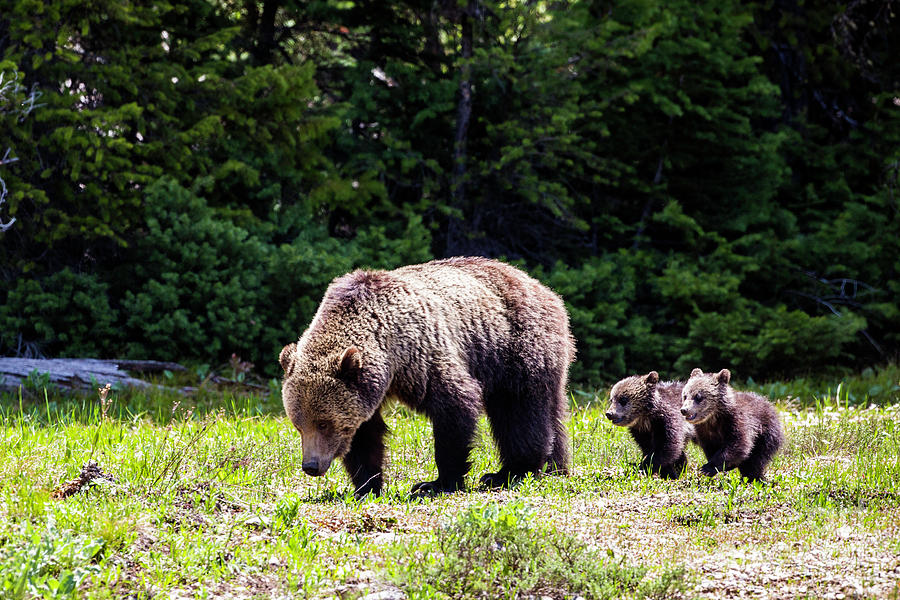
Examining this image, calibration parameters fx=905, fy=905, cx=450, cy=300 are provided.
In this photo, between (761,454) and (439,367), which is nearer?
(439,367)

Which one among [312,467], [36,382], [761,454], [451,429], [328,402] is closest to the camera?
[312,467]

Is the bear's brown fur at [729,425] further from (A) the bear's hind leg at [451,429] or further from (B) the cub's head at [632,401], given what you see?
(A) the bear's hind leg at [451,429]

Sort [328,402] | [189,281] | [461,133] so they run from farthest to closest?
[461,133] < [189,281] < [328,402]

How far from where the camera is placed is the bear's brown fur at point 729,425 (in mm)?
6281

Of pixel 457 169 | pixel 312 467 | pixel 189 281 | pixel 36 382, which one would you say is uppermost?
pixel 457 169

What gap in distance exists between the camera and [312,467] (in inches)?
205

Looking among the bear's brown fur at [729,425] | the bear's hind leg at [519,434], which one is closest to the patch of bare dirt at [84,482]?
the bear's hind leg at [519,434]

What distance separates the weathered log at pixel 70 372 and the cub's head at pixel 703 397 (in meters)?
6.02

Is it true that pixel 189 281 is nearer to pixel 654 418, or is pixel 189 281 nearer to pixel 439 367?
pixel 439 367

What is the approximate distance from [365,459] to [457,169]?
7.40 meters

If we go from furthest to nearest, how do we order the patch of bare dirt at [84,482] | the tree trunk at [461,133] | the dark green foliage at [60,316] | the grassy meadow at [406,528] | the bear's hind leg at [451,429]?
1. the tree trunk at [461,133]
2. the dark green foliage at [60,316]
3. the bear's hind leg at [451,429]
4. the patch of bare dirt at [84,482]
5. the grassy meadow at [406,528]

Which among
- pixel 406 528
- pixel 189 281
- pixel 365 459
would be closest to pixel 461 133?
pixel 189 281

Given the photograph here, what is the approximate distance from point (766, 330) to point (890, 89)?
5.70 meters

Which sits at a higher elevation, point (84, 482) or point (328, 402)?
point (328, 402)
